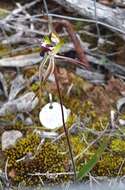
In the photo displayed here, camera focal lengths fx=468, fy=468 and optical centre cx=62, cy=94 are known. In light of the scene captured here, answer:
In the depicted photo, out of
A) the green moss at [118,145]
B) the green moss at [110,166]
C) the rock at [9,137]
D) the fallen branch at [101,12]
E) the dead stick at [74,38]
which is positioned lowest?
the green moss at [110,166]

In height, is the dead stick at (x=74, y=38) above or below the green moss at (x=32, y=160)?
above

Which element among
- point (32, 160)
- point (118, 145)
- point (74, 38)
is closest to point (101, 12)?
point (74, 38)

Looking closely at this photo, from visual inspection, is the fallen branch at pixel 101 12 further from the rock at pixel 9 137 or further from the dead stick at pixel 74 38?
the rock at pixel 9 137

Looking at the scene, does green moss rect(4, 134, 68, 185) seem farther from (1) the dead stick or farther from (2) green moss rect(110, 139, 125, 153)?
(1) the dead stick

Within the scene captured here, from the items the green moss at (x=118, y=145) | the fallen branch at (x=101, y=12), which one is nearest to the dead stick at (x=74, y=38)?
the fallen branch at (x=101, y=12)

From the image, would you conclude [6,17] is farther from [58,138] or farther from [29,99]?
[58,138]

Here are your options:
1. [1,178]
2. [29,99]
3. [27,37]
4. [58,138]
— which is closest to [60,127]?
[58,138]

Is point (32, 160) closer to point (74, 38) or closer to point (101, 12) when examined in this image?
point (74, 38)

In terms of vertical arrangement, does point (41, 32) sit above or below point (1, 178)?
above
